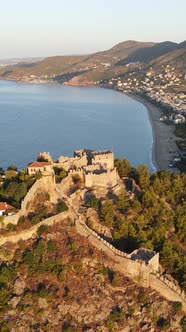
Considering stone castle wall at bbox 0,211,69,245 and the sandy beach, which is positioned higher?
stone castle wall at bbox 0,211,69,245

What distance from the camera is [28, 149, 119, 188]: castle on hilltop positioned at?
25.6 m

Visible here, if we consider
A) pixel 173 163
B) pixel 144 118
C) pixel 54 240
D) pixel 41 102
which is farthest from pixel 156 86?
pixel 54 240

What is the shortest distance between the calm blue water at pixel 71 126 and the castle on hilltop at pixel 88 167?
22.1 meters

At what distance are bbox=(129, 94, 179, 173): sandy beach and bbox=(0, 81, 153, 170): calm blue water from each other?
3.41ft

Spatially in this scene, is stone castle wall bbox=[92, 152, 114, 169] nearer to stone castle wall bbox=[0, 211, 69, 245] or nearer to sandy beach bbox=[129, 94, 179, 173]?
stone castle wall bbox=[0, 211, 69, 245]

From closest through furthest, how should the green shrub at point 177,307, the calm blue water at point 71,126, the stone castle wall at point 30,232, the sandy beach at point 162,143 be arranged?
the green shrub at point 177,307, the stone castle wall at point 30,232, the sandy beach at point 162,143, the calm blue water at point 71,126

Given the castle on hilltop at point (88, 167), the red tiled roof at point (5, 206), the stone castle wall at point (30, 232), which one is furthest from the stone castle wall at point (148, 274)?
the castle on hilltop at point (88, 167)

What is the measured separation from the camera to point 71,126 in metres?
80.1

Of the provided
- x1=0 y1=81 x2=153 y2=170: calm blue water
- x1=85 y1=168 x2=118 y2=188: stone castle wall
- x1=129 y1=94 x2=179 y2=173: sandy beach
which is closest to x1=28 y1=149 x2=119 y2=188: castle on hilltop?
x1=85 y1=168 x2=118 y2=188: stone castle wall

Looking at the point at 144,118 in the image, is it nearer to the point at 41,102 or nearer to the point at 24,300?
the point at 41,102

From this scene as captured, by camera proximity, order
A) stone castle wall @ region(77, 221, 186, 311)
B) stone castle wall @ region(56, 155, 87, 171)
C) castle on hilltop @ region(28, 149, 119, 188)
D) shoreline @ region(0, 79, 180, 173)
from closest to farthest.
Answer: stone castle wall @ region(77, 221, 186, 311) < castle on hilltop @ region(28, 149, 119, 188) < stone castle wall @ region(56, 155, 87, 171) < shoreline @ region(0, 79, 180, 173)

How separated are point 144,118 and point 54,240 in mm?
71472

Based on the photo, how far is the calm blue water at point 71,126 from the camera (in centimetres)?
6112

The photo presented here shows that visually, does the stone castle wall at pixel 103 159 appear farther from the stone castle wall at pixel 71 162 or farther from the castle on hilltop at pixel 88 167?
the stone castle wall at pixel 71 162
